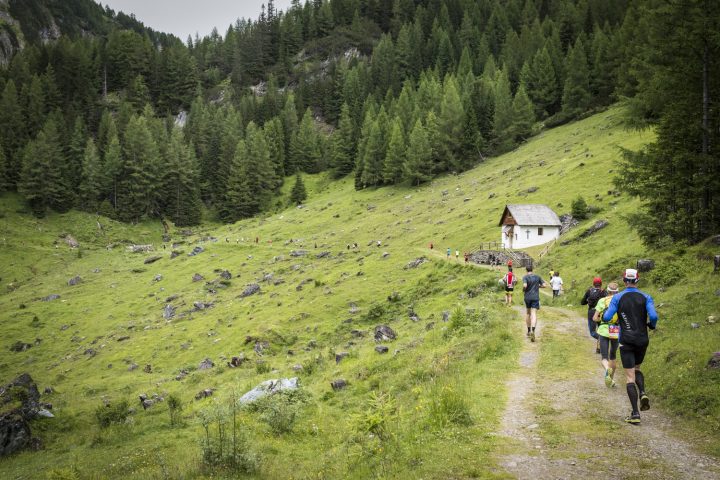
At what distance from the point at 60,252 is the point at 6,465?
246 ft

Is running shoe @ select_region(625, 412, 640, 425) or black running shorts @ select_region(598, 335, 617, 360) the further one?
black running shorts @ select_region(598, 335, 617, 360)

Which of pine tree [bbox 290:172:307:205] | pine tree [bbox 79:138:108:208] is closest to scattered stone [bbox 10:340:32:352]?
pine tree [bbox 79:138:108:208]

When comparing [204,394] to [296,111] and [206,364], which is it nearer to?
[206,364]

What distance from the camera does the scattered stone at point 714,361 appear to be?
36.8 ft

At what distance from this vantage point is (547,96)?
104 meters

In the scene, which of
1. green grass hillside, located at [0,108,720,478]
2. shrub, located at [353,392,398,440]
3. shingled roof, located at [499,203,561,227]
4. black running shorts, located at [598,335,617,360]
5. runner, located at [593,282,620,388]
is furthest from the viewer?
shingled roof, located at [499,203,561,227]

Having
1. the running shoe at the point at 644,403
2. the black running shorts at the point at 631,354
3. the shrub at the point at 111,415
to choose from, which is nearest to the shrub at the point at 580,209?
the black running shorts at the point at 631,354

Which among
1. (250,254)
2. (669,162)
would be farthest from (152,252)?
(669,162)

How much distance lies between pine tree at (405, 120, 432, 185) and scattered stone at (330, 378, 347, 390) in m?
73.0

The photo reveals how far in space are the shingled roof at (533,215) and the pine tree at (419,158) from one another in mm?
39495

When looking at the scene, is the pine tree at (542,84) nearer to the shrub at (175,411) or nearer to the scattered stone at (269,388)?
the scattered stone at (269,388)

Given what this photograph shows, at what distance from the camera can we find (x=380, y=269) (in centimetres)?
4941

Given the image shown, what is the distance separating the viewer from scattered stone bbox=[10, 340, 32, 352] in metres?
47.6

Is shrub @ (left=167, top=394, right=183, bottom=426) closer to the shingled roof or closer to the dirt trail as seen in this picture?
the dirt trail
